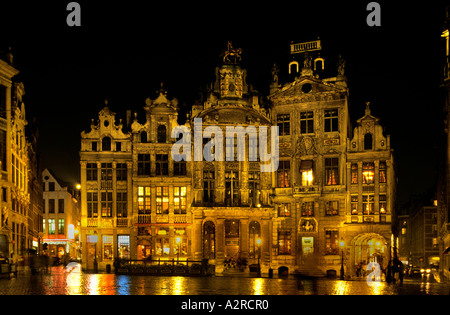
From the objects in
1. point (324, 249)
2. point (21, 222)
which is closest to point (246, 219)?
point (324, 249)

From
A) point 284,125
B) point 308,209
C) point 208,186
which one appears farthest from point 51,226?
point 308,209

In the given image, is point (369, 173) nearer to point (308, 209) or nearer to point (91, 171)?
point (308, 209)

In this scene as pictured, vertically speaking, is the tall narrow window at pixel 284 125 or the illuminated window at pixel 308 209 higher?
the tall narrow window at pixel 284 125

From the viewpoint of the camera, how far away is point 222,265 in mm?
57812

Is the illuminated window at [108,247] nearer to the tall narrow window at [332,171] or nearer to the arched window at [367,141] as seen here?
the tall narrow window at [332,171]

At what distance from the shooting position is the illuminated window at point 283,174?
2372 inches

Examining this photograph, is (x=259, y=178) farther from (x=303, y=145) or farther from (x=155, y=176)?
(x=155, y=176)

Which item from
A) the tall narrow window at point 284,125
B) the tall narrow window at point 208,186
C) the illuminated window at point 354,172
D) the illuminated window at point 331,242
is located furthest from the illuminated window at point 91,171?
the illuminated window at point 354,172

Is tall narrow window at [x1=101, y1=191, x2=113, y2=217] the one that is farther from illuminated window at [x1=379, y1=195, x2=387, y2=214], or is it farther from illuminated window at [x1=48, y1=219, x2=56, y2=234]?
illuminated window at [x1=48, y1=219, x2=56, y2=234]

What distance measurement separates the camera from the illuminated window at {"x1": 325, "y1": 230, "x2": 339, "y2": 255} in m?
58.4

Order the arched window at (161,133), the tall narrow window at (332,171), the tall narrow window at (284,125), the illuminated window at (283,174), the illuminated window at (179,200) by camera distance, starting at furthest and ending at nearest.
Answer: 1. the tall narrow window at (284,125)
2. the arched window at (161,133)
3. the illuminated window at (283,174)
4. the illuminated window at (179,200)
5. the tall narrow window at (332,171)

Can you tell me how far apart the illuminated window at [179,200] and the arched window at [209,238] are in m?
2.32

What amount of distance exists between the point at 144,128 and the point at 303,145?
13.4 metres

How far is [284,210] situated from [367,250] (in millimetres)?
7513
